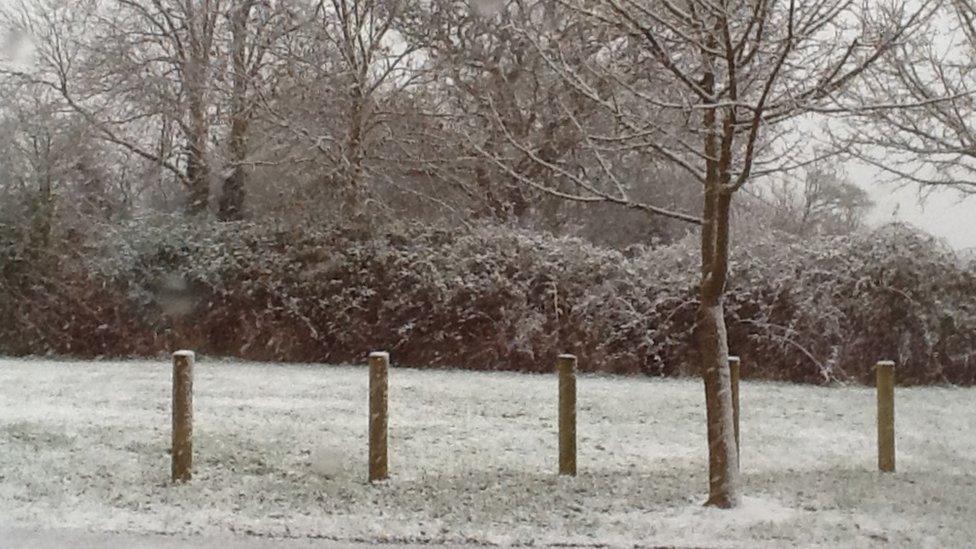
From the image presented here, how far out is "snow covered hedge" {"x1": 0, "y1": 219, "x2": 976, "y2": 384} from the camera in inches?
600

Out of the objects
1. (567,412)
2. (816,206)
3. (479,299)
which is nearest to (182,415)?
(567,412)

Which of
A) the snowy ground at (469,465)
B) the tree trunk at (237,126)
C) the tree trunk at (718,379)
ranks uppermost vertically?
the tree trunk at (237,126)

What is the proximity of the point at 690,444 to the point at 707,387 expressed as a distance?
308cm

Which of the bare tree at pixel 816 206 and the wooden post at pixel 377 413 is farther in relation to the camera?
the bare tree at pixel 816 206

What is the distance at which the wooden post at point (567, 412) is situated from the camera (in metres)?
8.10

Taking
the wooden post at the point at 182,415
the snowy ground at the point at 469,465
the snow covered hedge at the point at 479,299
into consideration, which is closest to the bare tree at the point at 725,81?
the snowy ground at the point at 469,465

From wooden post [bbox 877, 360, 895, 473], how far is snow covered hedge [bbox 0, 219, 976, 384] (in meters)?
5.58

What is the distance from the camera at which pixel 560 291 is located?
51.9ft

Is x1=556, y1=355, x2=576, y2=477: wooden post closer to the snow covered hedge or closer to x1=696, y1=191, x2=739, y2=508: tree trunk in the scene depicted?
x1=696, y1=191, x2=739, y2=508: tree trunk

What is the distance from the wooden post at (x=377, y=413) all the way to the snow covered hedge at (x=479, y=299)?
762 cm

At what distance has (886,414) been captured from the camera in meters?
8.79

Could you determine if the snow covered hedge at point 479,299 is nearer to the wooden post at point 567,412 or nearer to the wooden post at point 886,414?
the wooden post at point 886,414

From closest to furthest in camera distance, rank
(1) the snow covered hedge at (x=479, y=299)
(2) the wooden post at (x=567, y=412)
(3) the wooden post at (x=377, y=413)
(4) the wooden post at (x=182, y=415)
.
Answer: (4) the wooden post at (x=182, y=415), (3) the wooden post at (x=377, y=413), (2) the wooden post at (x=567, y=412), (1) the snow covered hedge at (x=479, y=299)

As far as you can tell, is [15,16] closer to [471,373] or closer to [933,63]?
[471,373]
